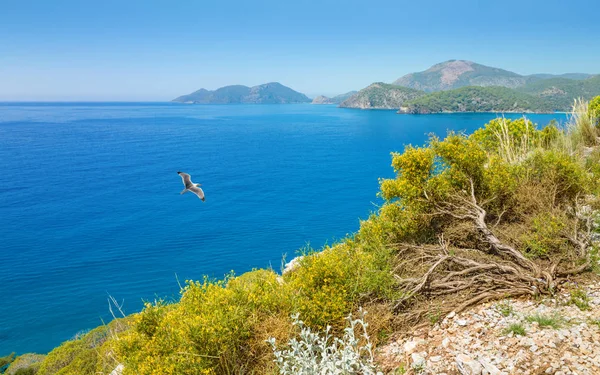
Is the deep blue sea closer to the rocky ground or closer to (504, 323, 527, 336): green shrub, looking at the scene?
the rocky ground

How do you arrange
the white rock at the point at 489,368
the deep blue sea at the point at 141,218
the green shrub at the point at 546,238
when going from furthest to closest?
1. the deep blue sea at the point at 141,218
2. the green shrub at the point at 546,238
3. the white rock at the point at 489,368

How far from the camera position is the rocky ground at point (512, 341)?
4.92 m

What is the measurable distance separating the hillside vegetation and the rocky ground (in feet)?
1.27

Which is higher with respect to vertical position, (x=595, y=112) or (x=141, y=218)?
(x=595, y=112)

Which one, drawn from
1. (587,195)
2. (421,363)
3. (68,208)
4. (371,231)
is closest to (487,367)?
(421,363)

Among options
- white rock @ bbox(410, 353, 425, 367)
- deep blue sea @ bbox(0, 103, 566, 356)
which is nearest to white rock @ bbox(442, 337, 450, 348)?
white rock @ bbox(410, 353, 425, 367)

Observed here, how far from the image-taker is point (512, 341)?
5.45 meters

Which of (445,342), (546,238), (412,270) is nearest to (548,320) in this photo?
(445,342)

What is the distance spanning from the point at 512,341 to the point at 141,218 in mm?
42608

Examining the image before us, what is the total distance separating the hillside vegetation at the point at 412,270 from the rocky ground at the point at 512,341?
387mm

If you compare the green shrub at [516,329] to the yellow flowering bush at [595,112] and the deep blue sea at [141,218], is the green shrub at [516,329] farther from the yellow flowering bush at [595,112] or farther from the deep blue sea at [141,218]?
the yellow flowering bush at [595,112]

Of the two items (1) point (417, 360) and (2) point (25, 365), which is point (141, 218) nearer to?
(2) point (25, 365)

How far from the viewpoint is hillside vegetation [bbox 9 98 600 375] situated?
6.68 metres

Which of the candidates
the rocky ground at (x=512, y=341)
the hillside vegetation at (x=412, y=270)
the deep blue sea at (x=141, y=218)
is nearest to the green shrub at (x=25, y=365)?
the deep blue sea at (x=141, y=218)
